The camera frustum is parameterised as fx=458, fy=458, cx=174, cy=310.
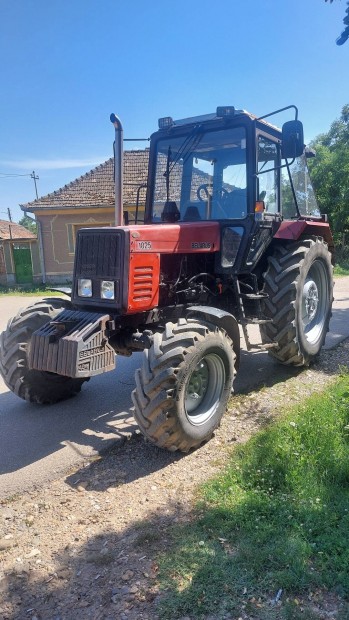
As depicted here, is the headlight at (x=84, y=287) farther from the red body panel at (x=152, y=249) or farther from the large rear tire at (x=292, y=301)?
the large rear tire at (x=292, y=301)

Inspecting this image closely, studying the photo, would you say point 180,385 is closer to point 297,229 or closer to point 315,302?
point 297,229

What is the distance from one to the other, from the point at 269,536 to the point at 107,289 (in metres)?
2.25

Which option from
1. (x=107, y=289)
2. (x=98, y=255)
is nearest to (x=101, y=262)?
(x=98, y=255)

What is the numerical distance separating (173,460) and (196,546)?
40.8 inches

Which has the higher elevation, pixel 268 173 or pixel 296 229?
pixel 268 173

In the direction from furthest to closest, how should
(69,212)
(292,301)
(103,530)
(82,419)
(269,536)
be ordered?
(69,212) < (292,301) < (82,419) < (103,530) < (269,536)

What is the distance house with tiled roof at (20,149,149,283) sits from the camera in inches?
699

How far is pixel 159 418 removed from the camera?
3.27 meters

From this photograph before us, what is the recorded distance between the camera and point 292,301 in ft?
15.8

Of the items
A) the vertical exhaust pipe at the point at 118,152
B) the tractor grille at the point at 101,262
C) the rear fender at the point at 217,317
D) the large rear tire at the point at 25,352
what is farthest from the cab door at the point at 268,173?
the large rear tire at the point at 25,352

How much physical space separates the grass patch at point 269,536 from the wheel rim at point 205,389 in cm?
42

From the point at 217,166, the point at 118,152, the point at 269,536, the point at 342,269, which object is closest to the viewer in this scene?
the point at 269,536

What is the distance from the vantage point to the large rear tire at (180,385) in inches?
129

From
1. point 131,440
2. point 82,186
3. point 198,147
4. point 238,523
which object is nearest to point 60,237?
point 82,186
